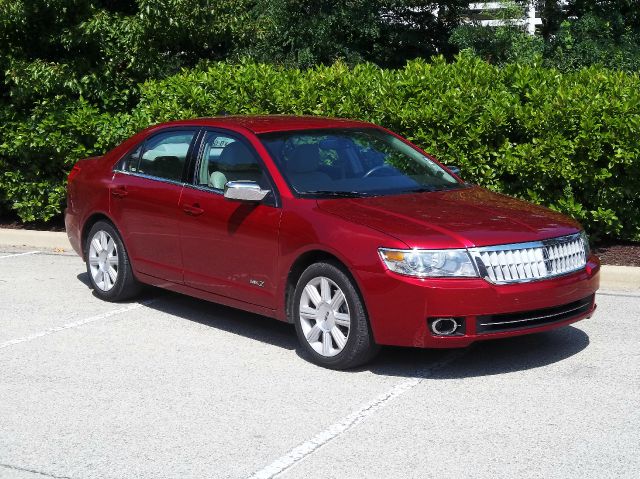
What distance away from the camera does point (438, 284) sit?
20.9 feet

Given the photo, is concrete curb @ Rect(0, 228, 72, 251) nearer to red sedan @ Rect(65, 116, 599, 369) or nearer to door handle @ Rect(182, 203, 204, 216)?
red sedan @ Rect(65, 116, 599, 369)

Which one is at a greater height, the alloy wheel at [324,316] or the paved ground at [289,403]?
the alloy wheel at [324,316]

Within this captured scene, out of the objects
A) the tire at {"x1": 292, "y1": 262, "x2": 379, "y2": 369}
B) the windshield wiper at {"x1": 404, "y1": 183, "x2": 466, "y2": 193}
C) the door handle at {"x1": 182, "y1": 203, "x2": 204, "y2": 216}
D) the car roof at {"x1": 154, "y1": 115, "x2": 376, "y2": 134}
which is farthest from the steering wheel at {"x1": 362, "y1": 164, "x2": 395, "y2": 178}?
the door handle at {"x1": 182, "y1": 203, "x2": 204, "y2": 216}

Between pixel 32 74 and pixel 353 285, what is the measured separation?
7358mm

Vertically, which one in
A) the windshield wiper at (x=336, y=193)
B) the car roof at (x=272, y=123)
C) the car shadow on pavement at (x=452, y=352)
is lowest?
the car shadow on pavement at (x=452, y=352)

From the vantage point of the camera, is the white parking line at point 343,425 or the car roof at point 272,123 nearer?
the white parking line at point 343,425

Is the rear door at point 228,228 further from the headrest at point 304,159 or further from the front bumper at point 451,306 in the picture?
the front bumper at point 451,306

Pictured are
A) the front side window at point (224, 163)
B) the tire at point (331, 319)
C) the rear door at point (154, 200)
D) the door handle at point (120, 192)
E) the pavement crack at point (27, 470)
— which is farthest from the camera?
the door handle at point (120, 192)

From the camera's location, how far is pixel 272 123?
26.7 ft

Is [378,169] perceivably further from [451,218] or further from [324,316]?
[324,316]

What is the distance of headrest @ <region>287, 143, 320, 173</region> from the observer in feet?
24.8

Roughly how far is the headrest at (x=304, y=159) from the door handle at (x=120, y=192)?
5.55ft

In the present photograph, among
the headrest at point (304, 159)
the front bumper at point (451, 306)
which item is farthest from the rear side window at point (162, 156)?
the front bumper at point (451, 306)

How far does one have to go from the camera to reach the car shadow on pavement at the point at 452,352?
22.7ft
